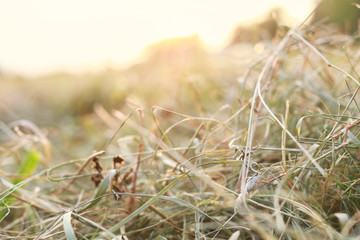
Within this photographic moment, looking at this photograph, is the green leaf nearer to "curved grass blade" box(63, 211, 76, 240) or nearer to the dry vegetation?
the dry vegetation

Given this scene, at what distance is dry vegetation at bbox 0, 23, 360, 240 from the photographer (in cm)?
35

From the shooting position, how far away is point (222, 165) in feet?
1.70

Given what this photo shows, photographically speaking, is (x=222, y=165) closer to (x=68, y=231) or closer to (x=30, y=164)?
(x=68, y=231)

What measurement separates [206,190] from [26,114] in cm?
187

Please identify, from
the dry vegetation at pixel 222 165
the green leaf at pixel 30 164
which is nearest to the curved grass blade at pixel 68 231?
the dry vegetation at pixel 222 165

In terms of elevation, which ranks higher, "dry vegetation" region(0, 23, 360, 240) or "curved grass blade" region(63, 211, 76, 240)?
"curved grass blade" region(63, 211, 76, 240)

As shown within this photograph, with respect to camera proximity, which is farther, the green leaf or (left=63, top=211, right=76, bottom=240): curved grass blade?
the green leaf

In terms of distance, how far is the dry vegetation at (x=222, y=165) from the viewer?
35 centimetres

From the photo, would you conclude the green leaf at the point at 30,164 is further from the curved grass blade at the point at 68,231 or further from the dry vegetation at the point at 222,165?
the curved grass blade at the point at 68,231

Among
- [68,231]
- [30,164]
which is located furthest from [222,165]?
[30,164]

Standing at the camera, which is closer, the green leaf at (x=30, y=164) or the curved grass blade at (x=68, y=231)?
the curved grass blade at (x=68, y=231)

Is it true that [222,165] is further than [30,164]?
No

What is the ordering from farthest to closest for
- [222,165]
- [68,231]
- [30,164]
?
[30,164], [222,165], [68,231]

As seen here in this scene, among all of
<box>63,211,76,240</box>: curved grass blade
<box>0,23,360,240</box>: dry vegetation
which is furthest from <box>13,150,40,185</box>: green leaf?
<box>63,211,76,240</box>: curved grass blade
